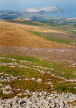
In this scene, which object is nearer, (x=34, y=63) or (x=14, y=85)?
(x=14, y=85)

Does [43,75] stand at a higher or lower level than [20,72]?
lower

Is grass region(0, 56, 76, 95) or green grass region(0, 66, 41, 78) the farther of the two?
green grass region(0, 66, 41, 78)

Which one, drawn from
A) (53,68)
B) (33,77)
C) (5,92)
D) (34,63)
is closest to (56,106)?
(5,92)

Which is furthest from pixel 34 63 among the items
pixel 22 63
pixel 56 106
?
pixel 56 106

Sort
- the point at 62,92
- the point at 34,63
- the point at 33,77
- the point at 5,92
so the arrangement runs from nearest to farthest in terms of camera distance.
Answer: the point at 5,92 → the point at 62,92 → the point at 33,77 → the point at 34,63

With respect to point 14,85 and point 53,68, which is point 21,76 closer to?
point 14,85

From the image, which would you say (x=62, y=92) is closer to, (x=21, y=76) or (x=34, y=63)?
(x=21, y=76)

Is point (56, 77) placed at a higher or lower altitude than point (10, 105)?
lower

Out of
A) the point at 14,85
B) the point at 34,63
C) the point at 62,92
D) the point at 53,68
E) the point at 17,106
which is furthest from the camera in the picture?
the point at 34,63

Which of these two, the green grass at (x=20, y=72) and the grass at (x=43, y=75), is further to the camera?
the green grass at (x=20, y=72)
